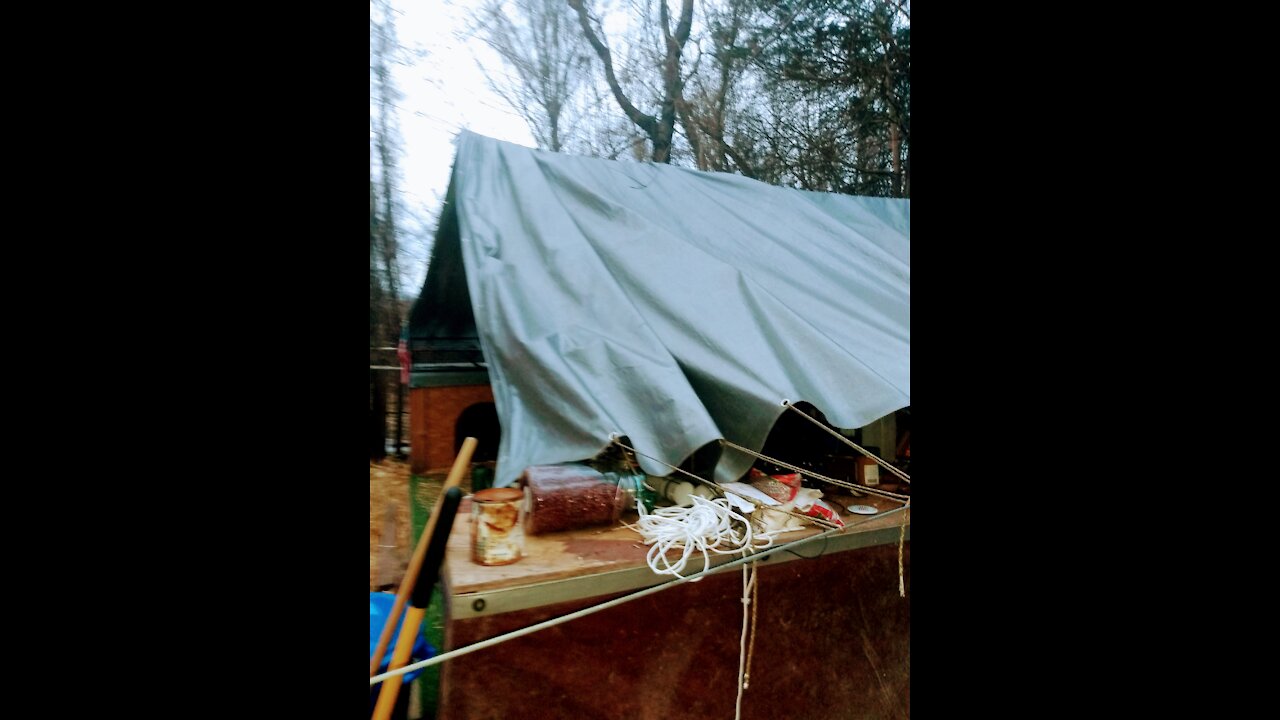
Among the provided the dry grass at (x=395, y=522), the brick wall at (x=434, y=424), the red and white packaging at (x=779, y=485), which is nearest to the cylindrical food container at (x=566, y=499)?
the red and white packaging at (x=779, y=485)

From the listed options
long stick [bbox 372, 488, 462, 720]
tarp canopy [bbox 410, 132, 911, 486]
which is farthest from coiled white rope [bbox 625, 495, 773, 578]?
long stick [bbox 372, 488, 462, 720]

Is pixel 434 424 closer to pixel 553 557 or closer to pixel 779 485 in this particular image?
pixel 553 557

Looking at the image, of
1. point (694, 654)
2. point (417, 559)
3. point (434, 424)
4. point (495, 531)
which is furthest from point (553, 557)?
point (434, 424)

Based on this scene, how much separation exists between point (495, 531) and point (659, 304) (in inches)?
41.3

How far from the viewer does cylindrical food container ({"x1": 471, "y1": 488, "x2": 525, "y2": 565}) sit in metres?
1.61

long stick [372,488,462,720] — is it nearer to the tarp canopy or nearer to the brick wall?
the tarp canopy

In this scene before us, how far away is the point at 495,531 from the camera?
161cm
